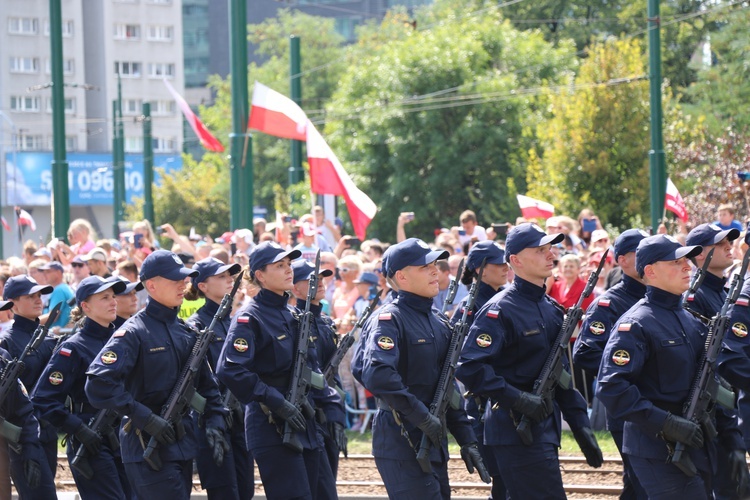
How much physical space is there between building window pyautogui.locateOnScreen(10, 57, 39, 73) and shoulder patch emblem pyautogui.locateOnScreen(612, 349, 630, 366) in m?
75.4

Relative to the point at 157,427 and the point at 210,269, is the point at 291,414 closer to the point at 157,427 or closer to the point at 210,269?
the point at 157,427

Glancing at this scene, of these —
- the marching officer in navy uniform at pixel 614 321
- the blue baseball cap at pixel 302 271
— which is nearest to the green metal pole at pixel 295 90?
the blue baseball cap at pixel 302 271

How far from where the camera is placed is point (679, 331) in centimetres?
680

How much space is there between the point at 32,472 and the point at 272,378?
6.43 ft

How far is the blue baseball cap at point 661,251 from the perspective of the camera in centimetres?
684

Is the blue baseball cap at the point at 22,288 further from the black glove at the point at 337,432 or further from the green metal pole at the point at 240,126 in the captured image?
the green metal pole at the point at 240,126

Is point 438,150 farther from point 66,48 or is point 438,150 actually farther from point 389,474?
point 66,48

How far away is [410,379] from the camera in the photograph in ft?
23.8

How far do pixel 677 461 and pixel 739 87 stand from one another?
93.2ft

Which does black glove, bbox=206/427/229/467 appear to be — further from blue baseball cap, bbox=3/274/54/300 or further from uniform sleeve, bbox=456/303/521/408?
blue baseball cap, bbox=3/274/54/300

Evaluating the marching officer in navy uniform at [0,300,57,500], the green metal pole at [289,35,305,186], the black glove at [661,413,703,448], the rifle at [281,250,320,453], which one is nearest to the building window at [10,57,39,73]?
the green metal pole at [289,35,305,186]

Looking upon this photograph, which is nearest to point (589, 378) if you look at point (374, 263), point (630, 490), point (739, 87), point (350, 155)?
point (374, 263)

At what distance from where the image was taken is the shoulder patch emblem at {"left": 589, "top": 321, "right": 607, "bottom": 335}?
819cm

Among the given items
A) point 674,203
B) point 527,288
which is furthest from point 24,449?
point 674,203
